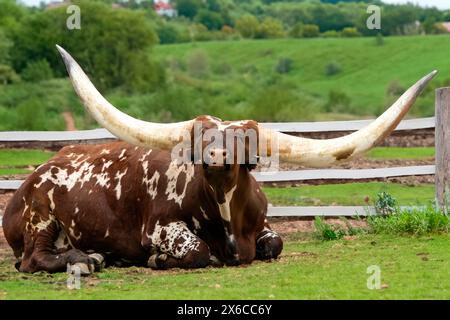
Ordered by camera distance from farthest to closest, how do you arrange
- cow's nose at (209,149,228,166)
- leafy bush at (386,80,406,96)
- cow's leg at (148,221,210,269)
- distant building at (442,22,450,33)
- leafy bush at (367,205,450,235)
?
distant building at (442,22,450,33) → leafy bush at (386,80,406,96) → leafy bush at (367,205,450,235) → cow's leg at (148,221,210,269) → cow's nose at (209,149,228,166)

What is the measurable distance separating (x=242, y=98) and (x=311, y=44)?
1485 inches

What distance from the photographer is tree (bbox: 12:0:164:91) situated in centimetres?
6875

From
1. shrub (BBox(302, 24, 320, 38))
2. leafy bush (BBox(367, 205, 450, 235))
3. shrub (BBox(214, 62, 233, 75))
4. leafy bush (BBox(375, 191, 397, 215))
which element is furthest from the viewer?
Result: shrub (BBox(302, 24, 320, 38))

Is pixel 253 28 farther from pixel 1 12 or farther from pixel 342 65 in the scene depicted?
pixel 1 12

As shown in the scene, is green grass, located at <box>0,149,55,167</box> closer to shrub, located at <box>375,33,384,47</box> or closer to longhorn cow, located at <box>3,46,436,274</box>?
longhorn cow, located at <box>3,46,436,274</box>

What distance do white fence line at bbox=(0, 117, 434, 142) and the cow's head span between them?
447cm

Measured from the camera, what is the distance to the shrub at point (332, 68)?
101 meters

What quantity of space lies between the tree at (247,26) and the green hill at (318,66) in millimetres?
9568

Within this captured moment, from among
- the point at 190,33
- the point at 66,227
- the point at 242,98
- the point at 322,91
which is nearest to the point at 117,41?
the point at 242,98

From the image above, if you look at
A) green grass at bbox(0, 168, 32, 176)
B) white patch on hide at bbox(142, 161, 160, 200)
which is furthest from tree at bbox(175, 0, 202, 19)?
white patch on hide at bbox(142, 161, 160, 200)

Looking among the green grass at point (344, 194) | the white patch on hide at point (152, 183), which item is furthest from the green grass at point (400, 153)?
the white patch on hide at point (152, 183)

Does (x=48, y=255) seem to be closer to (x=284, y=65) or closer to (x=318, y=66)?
(x=318, y=66)

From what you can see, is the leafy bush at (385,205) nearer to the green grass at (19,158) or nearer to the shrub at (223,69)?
the green grass at (19,158)

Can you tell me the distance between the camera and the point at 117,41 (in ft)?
233
